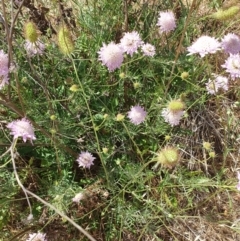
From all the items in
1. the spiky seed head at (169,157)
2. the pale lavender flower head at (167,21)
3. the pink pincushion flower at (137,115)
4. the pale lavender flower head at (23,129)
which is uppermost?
the pale lavender flower head at (167,21)

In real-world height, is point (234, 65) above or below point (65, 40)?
above

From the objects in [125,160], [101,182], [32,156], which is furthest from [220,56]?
[32,156]

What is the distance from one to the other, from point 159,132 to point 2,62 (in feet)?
2.32

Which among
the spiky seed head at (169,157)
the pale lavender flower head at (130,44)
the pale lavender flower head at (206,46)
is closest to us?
the spiky seed head at (169,157)

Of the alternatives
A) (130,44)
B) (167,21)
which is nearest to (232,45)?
(167,21)

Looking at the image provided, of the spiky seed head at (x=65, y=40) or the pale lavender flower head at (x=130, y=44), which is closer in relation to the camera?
the spiky seed head at (x=65, y=40)

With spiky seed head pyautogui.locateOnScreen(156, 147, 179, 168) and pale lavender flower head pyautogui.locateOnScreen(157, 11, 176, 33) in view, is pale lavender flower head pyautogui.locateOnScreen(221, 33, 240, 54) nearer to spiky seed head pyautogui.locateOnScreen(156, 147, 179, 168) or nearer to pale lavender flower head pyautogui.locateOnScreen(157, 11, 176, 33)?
pale lavender flower head pyautogui.locateOnScreen(157, 11, 176, 33)

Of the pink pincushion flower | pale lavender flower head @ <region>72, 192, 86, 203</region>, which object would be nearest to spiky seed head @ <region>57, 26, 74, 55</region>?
the pink pincushion flower

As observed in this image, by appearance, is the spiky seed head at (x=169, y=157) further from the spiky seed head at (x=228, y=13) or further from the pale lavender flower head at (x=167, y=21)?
the pale lavender flower head at (x=167, y=21)

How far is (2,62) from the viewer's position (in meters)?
1.23

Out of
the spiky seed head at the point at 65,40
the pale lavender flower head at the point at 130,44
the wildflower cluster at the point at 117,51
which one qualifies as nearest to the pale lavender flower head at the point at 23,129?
the spiky seed head at the point at 65,40

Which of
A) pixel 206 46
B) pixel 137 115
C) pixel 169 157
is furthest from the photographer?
pixel 137 115

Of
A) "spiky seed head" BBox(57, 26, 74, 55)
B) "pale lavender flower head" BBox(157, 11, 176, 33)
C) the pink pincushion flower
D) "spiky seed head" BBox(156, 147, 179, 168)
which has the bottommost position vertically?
"spiky seed head" BBox(156, 147, 179, 168)

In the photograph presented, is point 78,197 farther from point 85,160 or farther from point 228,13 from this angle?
point 228,13
